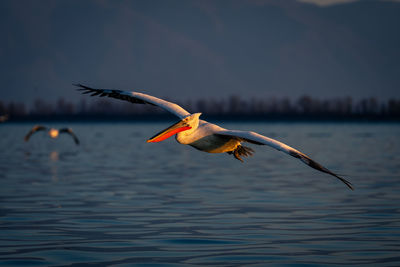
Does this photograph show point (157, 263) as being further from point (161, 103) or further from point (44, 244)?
point (161, 103)

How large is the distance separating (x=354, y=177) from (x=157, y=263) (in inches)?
561

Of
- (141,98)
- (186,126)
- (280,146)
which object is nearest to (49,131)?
(141,98)

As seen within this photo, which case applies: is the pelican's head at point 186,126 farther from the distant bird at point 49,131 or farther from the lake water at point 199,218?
the distant bird at point 49,131

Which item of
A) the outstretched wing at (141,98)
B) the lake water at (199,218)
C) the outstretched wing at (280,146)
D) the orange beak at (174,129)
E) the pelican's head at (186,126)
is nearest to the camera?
the lake water at (199,218)

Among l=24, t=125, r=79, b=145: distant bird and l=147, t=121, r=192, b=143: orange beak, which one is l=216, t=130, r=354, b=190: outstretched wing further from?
l=24, t=125, r=79, b=145: distant bird

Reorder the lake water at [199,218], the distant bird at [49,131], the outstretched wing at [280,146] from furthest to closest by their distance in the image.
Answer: the distant bird at [49,131]
the outstretched wing at [280,146]
the lake water at [199,218]

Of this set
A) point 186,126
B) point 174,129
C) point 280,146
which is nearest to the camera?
point 280,146

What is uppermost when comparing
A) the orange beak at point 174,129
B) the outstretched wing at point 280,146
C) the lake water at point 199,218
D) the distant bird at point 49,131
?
the distant bird at point 49,131

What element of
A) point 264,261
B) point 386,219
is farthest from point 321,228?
point 264,261

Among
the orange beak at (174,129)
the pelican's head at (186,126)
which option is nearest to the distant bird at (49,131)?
the pelican's head at (186,126)

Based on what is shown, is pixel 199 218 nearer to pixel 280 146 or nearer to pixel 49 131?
pixel 280 146

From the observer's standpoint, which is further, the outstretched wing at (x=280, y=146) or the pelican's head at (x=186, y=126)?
the pelican's head at (x=186, y=126)

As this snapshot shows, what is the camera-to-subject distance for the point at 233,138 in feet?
49.0

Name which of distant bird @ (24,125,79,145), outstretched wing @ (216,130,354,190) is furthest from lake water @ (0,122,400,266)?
distant bird @ (24,125,79,145)
